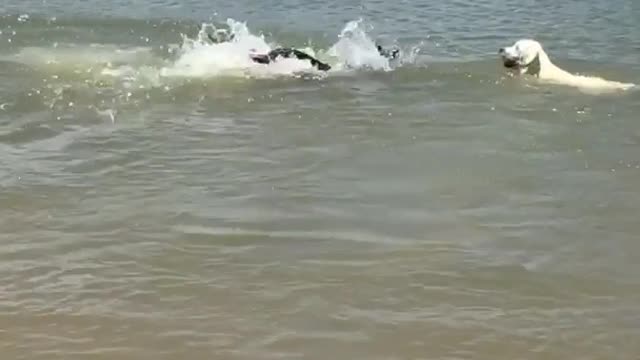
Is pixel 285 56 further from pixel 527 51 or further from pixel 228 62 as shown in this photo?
pixel 527 51

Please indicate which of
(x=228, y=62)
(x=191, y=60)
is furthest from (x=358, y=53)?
(x=191, y=60)

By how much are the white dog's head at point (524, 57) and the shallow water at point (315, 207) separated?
0.21 m

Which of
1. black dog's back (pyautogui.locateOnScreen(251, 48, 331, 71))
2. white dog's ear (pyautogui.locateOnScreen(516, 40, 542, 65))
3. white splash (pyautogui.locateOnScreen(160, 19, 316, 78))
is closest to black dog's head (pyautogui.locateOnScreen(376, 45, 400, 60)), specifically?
black dog's back (pyautogui.locateOnScreen(251, 48, 331, 71))

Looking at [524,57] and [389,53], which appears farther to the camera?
[389,53]

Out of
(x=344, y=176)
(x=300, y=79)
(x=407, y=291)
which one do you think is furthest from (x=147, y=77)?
(x=407, y=291)

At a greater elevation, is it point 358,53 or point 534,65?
point 358,53

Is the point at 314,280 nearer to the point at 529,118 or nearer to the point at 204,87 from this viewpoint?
the point at 529,118

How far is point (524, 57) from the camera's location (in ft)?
34.3

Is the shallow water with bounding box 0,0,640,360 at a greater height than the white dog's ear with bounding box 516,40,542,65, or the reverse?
the white dog's ear with bounding box 516,40,542,65

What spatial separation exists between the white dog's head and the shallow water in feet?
0.70

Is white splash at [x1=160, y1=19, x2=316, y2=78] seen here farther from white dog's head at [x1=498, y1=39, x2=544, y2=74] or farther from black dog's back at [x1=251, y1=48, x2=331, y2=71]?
white dog's head at [x1=498, y1=39, x2=544, y2=74]

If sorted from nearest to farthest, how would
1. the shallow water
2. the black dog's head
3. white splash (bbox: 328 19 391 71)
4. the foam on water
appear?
1. the shallow water
2. the foam on water
3. white splash (bbox: 328 19 391 71)
4. the black dog's head

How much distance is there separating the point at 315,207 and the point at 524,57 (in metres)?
4.96

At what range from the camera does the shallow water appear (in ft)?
15.1
